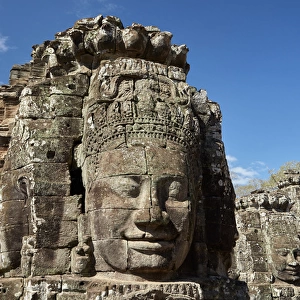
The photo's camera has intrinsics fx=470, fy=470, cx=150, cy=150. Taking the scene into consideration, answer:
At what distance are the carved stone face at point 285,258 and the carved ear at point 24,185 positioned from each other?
7.74 m

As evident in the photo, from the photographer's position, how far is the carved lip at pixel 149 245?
5688 millimetres

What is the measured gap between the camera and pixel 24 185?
648 cm

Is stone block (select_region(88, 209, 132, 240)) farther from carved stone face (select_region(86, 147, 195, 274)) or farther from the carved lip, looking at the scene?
the carved lip

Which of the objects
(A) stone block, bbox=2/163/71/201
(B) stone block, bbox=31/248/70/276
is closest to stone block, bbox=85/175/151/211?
(A) stone block, bbox=2/163/71/201

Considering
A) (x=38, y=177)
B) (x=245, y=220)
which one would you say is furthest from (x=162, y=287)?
(x=245, y=220)

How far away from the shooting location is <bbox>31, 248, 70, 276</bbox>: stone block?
236 inches

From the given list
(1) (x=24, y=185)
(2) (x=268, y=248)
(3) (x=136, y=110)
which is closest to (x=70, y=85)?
(3) (x=136, y=110)

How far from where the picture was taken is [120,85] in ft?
21.5

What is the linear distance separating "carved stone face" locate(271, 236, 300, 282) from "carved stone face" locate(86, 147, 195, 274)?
6635mm

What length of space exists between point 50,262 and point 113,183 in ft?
4.35

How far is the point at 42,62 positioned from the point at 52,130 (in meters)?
1.82

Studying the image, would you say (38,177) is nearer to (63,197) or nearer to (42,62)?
(63,197)

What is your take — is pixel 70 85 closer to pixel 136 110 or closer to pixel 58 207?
pixel 136 110

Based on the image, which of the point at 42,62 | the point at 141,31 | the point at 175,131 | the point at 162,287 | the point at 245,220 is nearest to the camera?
the point at 162,287
